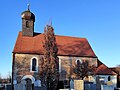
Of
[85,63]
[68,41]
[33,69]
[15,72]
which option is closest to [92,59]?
[85,63]

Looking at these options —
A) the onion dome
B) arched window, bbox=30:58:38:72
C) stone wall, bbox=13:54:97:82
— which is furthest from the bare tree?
→ the onion dome

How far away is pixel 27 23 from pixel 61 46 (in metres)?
6.31

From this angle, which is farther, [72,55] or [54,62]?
[72,55]

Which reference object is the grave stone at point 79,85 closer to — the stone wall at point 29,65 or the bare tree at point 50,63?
the bare tree at point 50,63

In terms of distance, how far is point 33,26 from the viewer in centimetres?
3403

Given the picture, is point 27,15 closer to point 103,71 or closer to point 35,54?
point 35,54

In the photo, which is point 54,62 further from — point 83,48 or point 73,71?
point 83,48

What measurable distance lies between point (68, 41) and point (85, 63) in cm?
527

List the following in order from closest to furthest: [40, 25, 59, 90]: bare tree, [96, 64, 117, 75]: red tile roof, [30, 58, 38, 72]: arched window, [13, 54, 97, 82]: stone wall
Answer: [40, 25, 59, 90]: bare tree < [13, 54, 97, 82]: stone wall < [30, 58, 38, 72]: arched window < [96, 64, 117, 75]: red tile roof

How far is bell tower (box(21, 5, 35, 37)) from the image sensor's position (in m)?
33.6

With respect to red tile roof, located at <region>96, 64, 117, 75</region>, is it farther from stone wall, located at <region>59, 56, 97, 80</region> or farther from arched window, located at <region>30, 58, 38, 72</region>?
arched window, located at <region>30, 58, 38, 72</region>

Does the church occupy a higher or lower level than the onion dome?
lower

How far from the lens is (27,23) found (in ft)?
111

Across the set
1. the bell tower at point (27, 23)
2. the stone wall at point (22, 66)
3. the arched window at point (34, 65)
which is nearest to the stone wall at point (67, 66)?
the arched window at point (34, 65)
